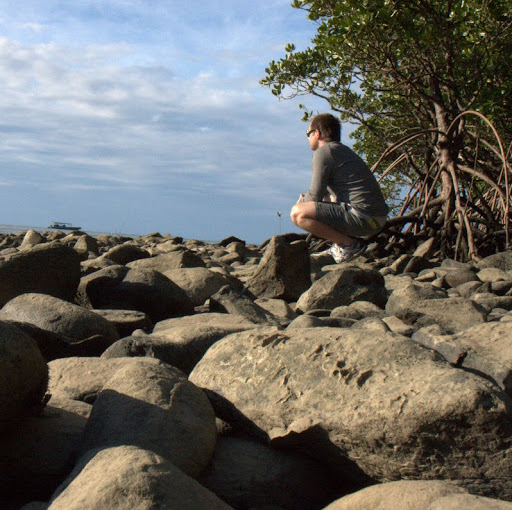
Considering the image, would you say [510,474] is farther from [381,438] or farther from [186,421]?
[186,421]

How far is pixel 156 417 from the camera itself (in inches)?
77.3

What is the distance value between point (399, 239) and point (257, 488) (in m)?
7.08

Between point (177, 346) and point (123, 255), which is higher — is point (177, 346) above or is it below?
below

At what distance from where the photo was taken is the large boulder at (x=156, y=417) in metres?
1.91

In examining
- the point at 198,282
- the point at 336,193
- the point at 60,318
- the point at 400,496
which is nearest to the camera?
the point at 400,496

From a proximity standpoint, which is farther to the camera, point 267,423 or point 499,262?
point 499,262

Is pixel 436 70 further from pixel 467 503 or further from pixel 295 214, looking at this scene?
pixel 467 503

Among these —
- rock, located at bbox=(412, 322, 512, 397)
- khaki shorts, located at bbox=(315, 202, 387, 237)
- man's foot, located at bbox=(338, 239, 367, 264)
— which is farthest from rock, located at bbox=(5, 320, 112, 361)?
man's foot, located at bbox=(338, 239, 367, 264)

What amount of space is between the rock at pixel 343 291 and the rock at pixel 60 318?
1.63 meters

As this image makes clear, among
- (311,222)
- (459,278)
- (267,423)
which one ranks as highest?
(311,222)

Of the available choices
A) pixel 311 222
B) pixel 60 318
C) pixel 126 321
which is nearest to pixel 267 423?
pixel 60 318

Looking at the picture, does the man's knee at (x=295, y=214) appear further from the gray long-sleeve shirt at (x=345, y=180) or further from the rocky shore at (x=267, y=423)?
the rocky shore at (x=267, y=423)

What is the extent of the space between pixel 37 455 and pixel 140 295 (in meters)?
2.50

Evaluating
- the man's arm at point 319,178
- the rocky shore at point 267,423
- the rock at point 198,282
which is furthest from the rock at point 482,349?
the man's arm at point 319,178
